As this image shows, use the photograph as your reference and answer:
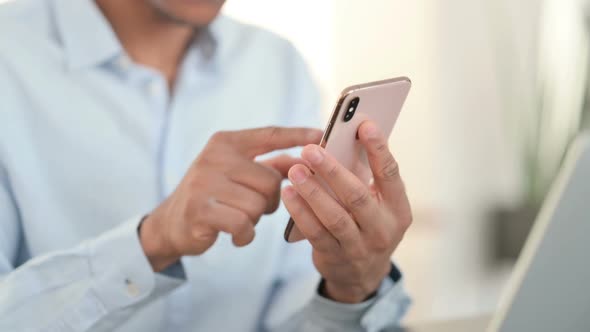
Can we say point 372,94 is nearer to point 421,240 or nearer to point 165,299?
point 165,299

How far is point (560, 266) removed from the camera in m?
0.52

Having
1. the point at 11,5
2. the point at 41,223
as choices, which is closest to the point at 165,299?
the point at 41,223

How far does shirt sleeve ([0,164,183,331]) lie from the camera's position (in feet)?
2.49

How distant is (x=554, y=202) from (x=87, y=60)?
72 centimetres

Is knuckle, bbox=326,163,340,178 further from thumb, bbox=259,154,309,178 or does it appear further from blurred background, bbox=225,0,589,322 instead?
blurred background, bbox=225,0,589,322

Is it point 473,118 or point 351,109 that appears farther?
point 473,118

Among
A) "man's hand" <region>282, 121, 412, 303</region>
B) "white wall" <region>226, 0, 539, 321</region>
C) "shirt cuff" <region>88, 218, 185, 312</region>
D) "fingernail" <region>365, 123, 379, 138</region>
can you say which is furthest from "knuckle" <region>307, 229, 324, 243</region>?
"white wall" <region>226, 0, 539, 321</region>

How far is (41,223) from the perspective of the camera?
96 centimetres

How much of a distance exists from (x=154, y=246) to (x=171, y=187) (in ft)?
0.86

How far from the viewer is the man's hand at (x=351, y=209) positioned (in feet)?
1.96

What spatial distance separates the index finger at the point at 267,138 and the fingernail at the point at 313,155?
0.51ft

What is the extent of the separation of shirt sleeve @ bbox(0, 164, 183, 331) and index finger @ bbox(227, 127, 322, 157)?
0.52 ft

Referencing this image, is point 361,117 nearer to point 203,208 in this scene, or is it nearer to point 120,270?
point 203,208

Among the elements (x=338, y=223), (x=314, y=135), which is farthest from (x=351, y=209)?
(x=314, y=135)
